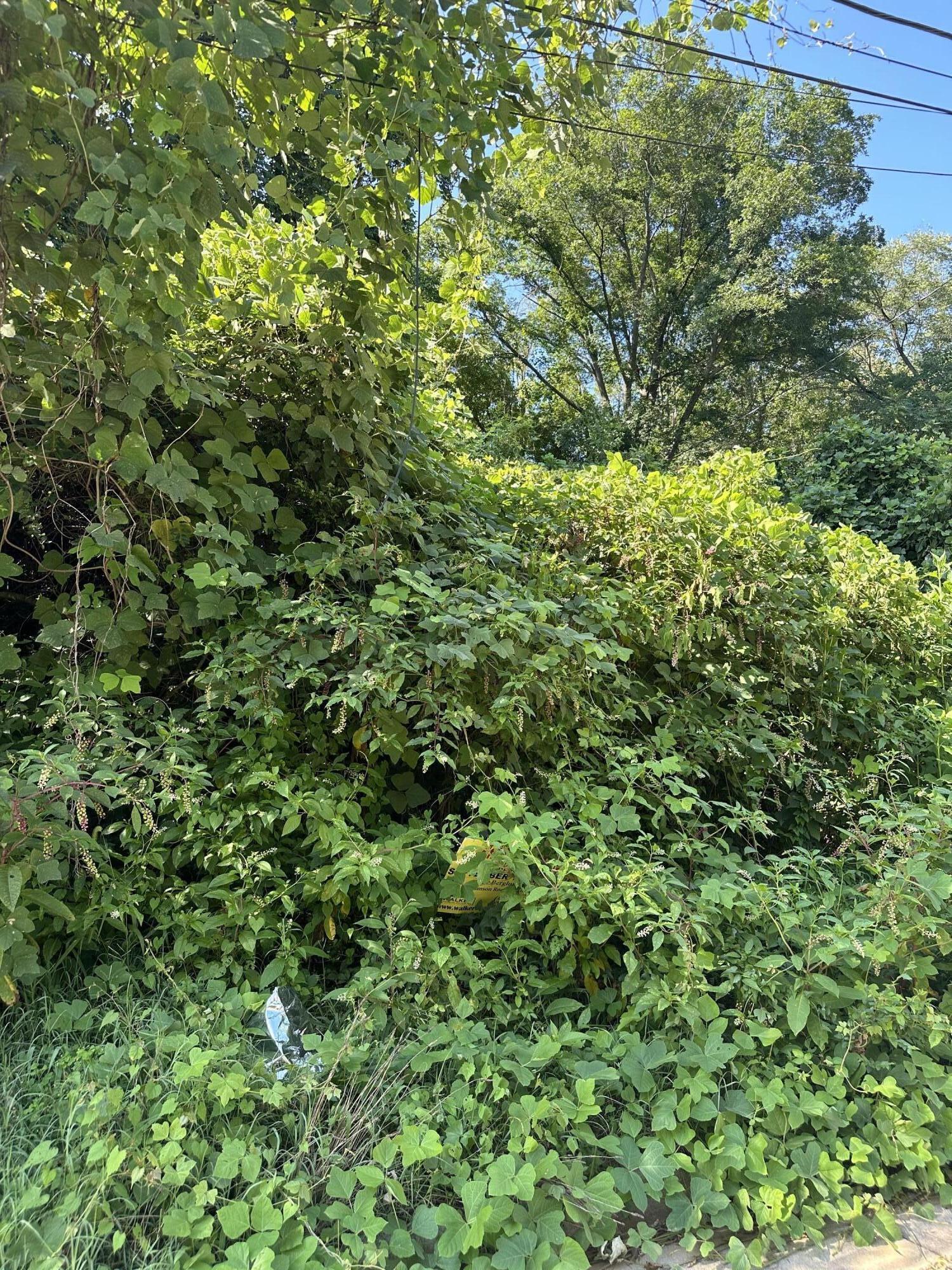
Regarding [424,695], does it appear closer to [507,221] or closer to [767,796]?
[767,796]

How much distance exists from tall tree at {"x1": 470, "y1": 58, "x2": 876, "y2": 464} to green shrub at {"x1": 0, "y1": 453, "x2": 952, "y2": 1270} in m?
12.2

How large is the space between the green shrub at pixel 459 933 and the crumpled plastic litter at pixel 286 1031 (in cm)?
4

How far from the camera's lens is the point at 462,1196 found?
127 cm

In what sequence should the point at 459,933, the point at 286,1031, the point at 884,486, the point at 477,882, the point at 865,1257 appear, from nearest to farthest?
the point at 865,1257, the point at 286,1031, the point at 477,882, the point at 459,933, the point at 884,486

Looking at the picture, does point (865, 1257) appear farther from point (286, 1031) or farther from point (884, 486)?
point (884, 486)

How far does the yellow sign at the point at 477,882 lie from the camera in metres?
1.72

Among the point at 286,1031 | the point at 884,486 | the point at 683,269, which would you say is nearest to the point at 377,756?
the point at 286,1031

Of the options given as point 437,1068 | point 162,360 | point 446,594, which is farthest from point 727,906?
point 162,360

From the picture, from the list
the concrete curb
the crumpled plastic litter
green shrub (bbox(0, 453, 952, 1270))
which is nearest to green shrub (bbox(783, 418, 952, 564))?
green shrub (bbox(0, 453, 952, 1270))

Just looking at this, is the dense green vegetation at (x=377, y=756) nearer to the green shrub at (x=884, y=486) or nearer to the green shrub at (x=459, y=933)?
the green shrub at (x=459, y=933)

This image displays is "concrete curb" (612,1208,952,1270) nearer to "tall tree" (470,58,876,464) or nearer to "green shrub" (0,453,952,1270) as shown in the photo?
"green shrub" (0,453,952,1270)

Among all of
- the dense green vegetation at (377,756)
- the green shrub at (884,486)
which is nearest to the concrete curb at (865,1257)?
the dense green vegetation at (377,756)

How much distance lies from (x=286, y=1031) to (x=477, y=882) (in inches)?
21.7

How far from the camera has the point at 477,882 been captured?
1.79 m
